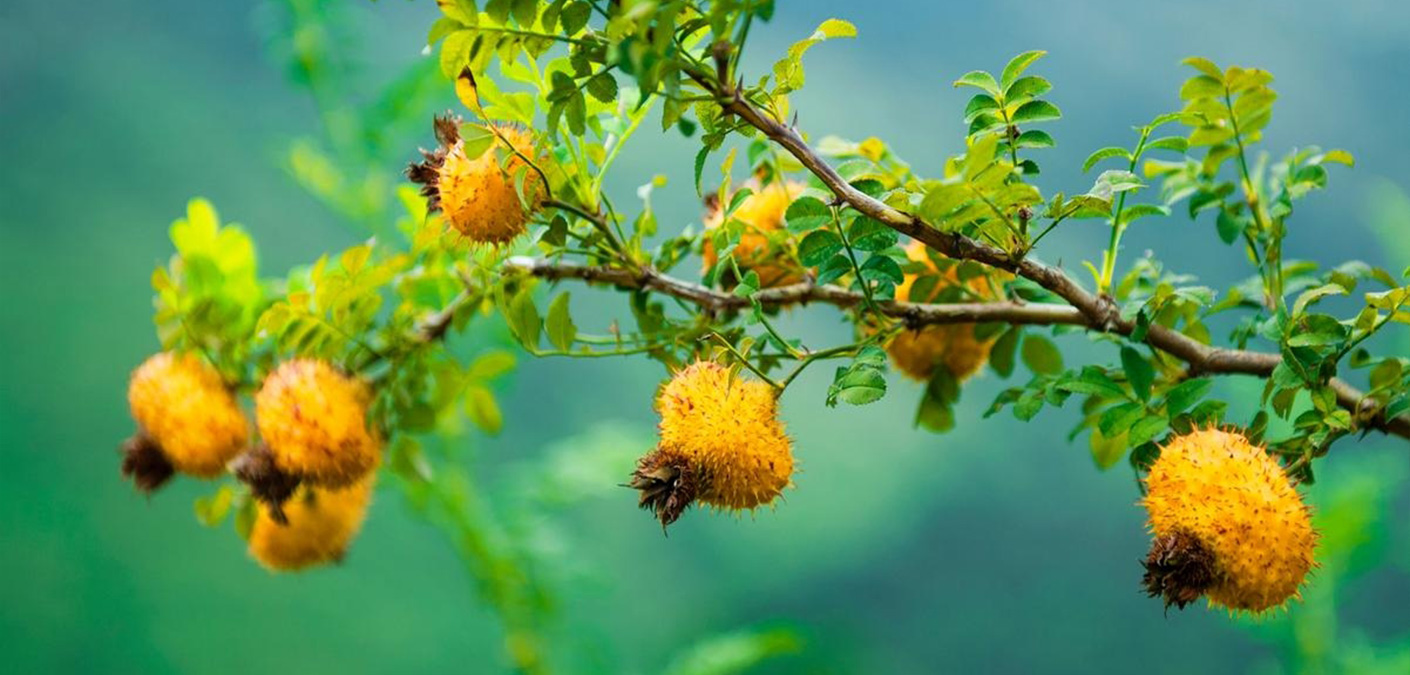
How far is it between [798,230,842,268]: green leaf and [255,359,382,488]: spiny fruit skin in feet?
1.31

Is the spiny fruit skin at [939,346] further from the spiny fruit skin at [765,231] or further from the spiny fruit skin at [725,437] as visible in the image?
the spiny fruit skin at [725,437]

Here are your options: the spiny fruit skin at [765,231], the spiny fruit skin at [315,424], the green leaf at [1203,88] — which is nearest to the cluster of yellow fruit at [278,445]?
the spiny fruit skin at [315,424]

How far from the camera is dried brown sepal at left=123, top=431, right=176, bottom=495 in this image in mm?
1055

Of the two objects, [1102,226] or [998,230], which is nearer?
[998,230]

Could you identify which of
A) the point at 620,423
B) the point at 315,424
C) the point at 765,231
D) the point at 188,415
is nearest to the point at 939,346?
the point at 765,231

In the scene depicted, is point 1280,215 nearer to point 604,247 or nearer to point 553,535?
point 604,247

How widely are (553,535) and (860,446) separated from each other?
950mm

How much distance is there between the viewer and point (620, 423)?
2.57 metres

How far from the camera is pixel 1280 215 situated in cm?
84

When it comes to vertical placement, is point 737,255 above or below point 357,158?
below

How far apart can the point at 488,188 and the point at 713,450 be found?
0.21 m

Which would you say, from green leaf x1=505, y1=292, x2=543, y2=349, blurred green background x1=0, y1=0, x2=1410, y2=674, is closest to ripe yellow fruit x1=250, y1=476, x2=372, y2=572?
green leaf x1=505, y1=292, x2=543, y2=349

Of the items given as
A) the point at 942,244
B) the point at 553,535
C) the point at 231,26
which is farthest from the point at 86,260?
the point at 942,244

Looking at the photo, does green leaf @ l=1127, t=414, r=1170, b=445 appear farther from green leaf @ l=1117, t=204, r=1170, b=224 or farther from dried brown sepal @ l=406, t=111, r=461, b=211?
dried brown sepal @ l=406, t=111, r=461, b=211
